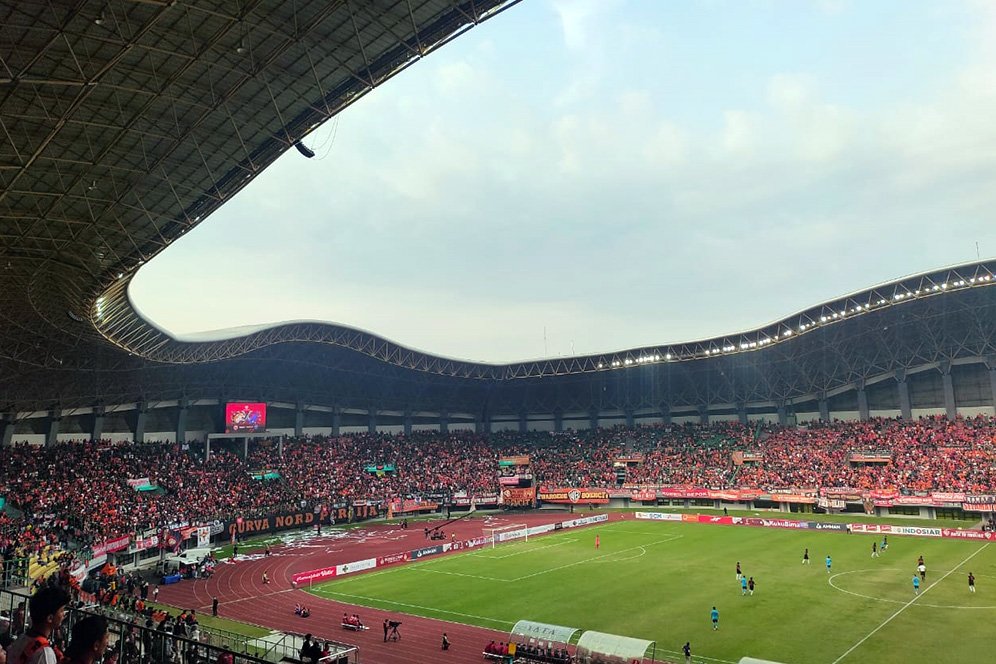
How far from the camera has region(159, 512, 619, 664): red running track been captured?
29.6 metres

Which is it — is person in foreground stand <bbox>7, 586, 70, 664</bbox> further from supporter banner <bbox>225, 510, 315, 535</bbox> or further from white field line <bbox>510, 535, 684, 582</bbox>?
supporter banner <bbox>225, 510, 315, 535</bbox>

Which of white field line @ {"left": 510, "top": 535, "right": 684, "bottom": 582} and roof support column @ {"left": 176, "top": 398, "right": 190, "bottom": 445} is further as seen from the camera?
roof support column @ {"left": 176, "top": 398, "right": 190, "bottom": 445}

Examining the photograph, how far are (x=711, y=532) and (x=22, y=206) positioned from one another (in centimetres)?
5506

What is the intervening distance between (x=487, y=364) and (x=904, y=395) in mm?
48882

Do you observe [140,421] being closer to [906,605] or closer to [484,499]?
[484,499]

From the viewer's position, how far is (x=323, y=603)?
37.8m

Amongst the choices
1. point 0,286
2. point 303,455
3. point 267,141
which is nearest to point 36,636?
point 267,141

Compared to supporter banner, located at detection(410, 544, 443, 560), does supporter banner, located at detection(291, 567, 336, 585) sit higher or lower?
higher

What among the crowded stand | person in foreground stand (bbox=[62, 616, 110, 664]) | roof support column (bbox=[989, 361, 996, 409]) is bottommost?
the crowded stand

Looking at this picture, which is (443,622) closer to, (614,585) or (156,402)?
(614,585)

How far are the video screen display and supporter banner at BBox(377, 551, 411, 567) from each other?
3074 cm

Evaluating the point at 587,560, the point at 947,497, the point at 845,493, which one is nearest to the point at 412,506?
the point at 587,560

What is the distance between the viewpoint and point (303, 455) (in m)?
79.1

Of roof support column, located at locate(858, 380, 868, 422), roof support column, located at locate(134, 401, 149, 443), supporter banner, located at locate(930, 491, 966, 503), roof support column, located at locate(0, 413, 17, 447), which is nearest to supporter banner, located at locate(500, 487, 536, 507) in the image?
roof support column, located at locate(858, 380, 868, 422)
